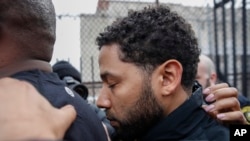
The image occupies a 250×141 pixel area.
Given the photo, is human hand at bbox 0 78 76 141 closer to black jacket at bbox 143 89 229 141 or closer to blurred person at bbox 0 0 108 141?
blurred person at bbox 0 0 108 141

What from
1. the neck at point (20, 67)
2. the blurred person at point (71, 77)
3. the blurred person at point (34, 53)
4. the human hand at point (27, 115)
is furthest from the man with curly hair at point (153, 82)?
the blurred person at point (71, 77)

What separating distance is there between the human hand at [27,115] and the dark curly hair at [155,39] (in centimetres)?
75

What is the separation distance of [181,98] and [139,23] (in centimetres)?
39

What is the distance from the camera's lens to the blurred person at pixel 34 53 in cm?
120

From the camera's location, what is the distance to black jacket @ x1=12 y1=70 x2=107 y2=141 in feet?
3.75

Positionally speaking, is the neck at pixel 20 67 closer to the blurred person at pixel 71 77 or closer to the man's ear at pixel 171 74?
the man's ear at pixel 171 74

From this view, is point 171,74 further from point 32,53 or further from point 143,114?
point 32,53

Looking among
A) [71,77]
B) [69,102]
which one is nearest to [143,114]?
[69,102]

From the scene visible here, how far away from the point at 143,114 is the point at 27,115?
0.89 m

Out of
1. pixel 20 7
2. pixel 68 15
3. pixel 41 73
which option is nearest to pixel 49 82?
Answer: pixel 41 73

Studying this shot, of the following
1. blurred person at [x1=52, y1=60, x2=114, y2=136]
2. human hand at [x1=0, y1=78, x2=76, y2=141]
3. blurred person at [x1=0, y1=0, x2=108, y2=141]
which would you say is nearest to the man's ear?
blurred person at [x1=0, y1=0, x2=108, y2=141]

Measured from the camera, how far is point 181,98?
1782 millimetres

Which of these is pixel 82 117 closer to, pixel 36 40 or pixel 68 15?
pixel 36 40

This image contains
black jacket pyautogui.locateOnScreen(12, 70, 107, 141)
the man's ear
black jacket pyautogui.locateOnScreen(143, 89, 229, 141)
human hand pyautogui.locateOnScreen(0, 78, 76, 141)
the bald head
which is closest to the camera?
human hand pyautogui.locateOnScreen(0, 78, 76, 141)
